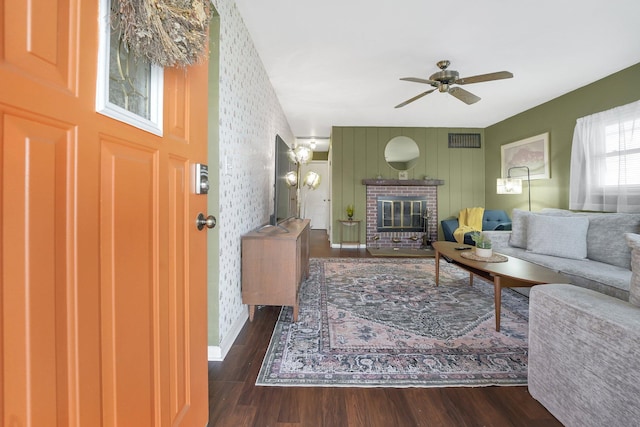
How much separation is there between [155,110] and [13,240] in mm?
526

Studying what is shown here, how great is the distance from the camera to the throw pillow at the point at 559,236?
2623 mm

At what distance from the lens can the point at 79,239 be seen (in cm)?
56

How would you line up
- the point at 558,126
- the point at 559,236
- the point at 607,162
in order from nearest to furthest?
the point at 559,236 < the point at 607,162 < the point at 558,126

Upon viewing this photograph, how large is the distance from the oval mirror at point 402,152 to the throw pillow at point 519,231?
2.63m

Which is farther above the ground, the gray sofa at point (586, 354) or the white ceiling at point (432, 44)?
the white ceiling at point (432, 44)

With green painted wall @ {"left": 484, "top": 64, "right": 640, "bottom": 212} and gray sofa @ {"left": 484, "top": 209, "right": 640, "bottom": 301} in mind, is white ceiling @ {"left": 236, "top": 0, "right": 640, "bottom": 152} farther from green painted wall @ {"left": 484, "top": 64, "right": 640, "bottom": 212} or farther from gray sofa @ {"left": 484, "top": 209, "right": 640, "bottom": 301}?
gray sofa @ {"left": 484, "top": 209, "right": 640, "bottom": 301}

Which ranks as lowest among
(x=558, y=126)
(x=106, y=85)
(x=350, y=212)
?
(x=350, y=212)

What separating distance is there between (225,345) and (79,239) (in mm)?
1445

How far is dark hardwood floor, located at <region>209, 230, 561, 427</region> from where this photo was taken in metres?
1.22

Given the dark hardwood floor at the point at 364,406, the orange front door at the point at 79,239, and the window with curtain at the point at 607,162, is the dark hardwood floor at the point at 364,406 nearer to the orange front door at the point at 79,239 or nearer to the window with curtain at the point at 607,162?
the orange front door at the point at 79,239

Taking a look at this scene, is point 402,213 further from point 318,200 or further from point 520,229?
point 318,200

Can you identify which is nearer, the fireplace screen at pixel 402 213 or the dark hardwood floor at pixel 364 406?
the dark hardwood floor at pixel 364 406

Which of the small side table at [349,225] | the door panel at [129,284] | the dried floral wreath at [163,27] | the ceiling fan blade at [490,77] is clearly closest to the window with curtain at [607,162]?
the ceiling fan blade at [490,77]

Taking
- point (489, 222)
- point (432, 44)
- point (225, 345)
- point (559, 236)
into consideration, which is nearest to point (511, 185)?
point (489, 222)
